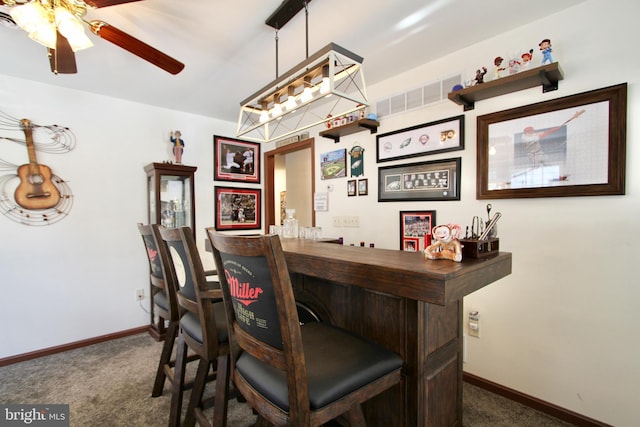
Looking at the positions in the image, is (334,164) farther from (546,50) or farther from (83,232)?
(83,232)

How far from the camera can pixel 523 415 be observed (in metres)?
1.87

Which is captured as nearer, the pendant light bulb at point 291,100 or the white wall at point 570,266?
the white wall at point 570,266

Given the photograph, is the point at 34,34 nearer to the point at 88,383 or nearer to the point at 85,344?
the point at 88,383

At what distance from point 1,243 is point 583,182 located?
15.0 ft

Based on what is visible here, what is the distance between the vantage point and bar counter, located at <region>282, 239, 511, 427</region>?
38.2 inches

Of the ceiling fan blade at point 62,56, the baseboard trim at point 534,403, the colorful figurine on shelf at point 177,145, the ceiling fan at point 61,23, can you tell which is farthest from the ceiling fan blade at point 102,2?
the baseboard trim at point 534,403

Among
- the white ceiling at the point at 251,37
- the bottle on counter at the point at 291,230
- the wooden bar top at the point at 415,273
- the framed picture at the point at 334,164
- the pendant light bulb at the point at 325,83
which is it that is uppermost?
the white ceiling at the point at 251,37

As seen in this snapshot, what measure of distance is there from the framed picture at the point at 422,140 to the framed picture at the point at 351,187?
1.27ft

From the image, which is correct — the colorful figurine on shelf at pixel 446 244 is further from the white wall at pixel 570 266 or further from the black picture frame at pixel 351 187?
the black picture frame at pixel 351 187

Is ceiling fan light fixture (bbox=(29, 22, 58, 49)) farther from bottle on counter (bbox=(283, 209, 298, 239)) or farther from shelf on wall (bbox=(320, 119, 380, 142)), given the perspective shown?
shelf on wall (bbox=(320, 119, 380, 142))

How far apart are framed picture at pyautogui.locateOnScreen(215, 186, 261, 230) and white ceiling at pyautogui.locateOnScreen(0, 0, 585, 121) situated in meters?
1.47

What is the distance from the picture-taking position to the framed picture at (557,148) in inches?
64.9

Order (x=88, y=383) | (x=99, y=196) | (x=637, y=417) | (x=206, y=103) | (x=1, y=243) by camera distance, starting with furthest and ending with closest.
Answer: (x=206, y=103)
(x=99, y=196)
(x=1, y=243)
(x=88, y=383)
(x=637, y=417)

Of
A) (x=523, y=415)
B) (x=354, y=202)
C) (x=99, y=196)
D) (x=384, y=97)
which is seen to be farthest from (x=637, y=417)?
(x=99, y=196)
